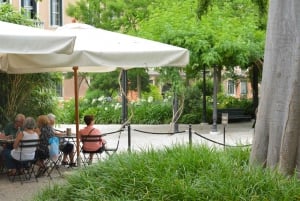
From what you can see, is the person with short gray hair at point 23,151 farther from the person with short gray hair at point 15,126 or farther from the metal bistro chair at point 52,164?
the person with short gray hair at point 15,126

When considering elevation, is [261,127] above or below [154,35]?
below

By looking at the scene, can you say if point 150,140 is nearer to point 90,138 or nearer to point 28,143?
point 90,138

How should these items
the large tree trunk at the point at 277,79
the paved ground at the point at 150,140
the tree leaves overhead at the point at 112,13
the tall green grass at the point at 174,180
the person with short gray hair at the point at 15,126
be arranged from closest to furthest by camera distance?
Result: the tall green grass at the point at 174,180
the large tree trunk at the point at 277,79
the paved ground at the point at 150,140
the person with short gray hair at the point at 15,126
the tree leaves overhead at the point at 112,13

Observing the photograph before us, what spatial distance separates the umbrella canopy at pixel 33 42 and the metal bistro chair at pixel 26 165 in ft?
6.37

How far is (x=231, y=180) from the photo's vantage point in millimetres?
5820

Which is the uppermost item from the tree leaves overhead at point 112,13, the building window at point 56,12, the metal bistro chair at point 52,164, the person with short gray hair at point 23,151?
the building window at point 56,12

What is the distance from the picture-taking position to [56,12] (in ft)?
137

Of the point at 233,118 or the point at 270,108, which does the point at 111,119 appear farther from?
the point at 270,108

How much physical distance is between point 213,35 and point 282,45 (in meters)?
11.8

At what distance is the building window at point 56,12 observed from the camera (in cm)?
4153

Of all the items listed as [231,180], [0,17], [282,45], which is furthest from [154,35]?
[231,180]

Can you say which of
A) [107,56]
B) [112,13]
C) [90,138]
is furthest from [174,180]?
[112,13]

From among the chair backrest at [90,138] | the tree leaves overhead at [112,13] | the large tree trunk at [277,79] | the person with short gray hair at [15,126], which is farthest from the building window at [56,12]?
the large tree trunk at [277,79]

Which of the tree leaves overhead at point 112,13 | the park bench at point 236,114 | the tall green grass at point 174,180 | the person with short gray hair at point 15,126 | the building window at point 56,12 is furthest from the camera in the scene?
the building window at point 56,12
